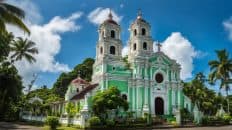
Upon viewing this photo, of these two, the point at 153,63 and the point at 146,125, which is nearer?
the point at 146,125

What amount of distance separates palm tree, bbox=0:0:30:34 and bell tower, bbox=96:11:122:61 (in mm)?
21764

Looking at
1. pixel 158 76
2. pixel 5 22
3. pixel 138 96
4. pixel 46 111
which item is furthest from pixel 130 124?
pixel 46 111

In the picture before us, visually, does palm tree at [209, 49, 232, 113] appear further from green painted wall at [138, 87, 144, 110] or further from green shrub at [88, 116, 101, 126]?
green shrub at [88, 116, 101, 126]

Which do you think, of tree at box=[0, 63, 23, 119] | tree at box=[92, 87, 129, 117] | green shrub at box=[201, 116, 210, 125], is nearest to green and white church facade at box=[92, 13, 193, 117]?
green shrub at box=[201, 116, 210, 125]

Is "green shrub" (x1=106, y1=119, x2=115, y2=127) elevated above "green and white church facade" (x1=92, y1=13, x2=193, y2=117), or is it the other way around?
"green and white church facade" (x1=92, y1=13, x2=193, y2=117)

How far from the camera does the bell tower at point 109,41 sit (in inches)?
1660

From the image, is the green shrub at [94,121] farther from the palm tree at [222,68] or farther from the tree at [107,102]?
the palm tree at [222,68]

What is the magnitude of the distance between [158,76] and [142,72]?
9.66ft

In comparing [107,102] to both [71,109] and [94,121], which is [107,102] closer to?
[94,121]

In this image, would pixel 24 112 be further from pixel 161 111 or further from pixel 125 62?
pixel 161 111

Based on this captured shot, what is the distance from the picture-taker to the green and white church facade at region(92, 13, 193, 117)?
39.9m

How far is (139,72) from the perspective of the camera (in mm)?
40812

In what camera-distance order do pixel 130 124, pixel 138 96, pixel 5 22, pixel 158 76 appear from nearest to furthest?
pixel 5 22 → pixel 130 124 → pixel 138 96 → pixel 158 76

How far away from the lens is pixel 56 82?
220 feet
